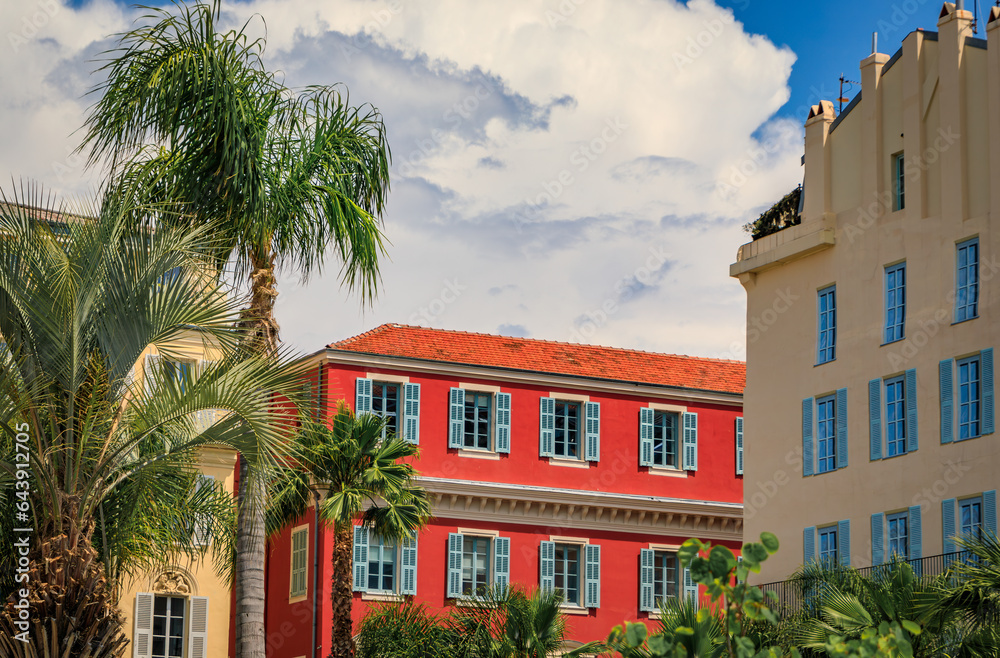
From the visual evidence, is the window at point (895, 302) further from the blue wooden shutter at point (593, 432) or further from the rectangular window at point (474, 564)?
the rectangular window at point (474, 564)

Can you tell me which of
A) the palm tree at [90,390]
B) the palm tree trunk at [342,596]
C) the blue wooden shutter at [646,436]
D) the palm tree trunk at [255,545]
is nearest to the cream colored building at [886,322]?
the blue wooden shutter at [646,436]

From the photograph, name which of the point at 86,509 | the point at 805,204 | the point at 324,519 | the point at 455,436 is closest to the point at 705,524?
the point at 455,436

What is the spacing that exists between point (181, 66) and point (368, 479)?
16240 millimetres

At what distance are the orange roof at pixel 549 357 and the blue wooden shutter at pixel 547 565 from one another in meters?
5.32

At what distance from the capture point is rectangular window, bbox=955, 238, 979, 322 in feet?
96.9

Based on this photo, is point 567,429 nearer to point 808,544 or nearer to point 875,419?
point 808,544

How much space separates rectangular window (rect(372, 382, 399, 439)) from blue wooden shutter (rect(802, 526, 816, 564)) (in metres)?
12.6

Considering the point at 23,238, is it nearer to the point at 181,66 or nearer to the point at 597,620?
the point at 181,66

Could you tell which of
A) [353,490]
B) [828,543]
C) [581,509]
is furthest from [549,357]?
[828,543]

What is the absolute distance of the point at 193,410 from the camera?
13.9m

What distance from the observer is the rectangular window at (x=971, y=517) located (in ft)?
93.1

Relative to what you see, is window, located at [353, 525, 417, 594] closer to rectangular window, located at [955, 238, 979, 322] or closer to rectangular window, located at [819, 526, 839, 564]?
rectangular window, located at [819, 526, 839, 564]

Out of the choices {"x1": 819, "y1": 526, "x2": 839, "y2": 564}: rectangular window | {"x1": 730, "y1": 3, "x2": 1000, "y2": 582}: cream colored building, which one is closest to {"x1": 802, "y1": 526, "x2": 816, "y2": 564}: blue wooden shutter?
{"x1": 730, "y1": 3, "x2": 1000, "y2": 582}: cream colored building

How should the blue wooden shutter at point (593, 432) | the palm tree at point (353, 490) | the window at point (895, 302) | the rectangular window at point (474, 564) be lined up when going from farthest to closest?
the blue wooden shutter at point (593, 432) < the rectangular window at point (474, 564) < the palm tree at point (353, 490) < the window at point (895, 302)
